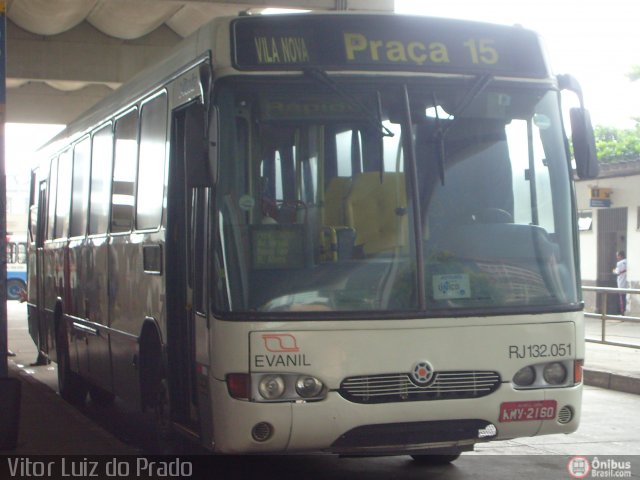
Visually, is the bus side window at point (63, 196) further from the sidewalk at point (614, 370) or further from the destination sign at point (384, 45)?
the sidewalk at point (614, 370)

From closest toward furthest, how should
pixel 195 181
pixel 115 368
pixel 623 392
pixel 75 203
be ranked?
1. pixel 195 181
2. pixel 115 368
3. pixel 75 203
4. pixel 623 392

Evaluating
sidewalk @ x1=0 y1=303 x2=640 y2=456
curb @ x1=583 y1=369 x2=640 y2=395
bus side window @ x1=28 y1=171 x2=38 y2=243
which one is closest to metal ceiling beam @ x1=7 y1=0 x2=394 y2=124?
sidewalk @ x1=0 y1=303 x2=640 y2=456

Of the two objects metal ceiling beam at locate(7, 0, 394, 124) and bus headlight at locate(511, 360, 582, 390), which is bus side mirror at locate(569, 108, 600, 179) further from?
metal ceiling beam at locate(7, 0, 394, 124)

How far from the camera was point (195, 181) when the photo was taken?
22.8ft

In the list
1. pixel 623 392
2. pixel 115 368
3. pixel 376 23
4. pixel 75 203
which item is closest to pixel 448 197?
pixel 376 23

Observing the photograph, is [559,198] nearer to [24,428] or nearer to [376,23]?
[376,23]

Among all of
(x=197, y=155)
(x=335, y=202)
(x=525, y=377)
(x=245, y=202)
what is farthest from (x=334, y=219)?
(x=525, y=377)

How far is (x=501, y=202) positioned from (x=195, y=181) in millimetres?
1970

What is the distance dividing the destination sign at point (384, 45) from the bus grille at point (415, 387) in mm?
1943

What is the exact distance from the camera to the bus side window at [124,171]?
31.4ft

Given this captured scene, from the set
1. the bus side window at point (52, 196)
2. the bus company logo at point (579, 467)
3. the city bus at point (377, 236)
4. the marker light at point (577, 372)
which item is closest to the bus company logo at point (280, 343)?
the city bus at point (377, 236)

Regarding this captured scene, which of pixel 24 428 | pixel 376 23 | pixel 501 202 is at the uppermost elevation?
pixel 376 23

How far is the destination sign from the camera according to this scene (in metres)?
7.30

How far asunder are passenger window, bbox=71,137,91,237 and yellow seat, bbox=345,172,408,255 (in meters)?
5.06
